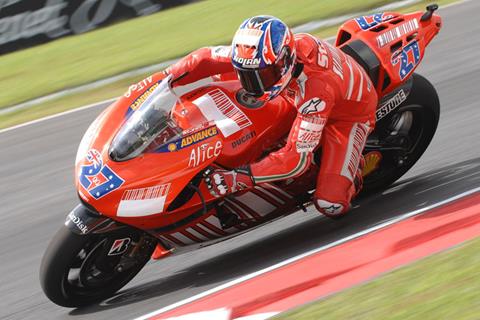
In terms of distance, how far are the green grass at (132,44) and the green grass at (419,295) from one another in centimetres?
783

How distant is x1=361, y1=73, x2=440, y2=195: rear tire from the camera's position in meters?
6.58

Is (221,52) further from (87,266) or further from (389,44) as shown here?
(87,266)

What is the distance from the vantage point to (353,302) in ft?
14.1

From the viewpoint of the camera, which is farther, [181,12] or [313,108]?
[181,12]

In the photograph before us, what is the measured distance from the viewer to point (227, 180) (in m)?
5.45

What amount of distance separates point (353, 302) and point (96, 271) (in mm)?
1976

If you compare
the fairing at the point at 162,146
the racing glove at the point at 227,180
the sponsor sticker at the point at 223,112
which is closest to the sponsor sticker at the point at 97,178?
the fairing at the point at 162,146

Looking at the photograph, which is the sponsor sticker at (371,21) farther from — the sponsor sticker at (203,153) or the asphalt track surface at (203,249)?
the sponsor sticker at (203,153)

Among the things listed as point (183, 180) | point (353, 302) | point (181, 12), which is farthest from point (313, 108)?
point (181, 12)

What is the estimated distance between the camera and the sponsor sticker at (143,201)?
5.30 metres

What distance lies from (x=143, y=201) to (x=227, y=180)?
21.2 inches

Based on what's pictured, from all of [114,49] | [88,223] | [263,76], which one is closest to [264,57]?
[263,76]

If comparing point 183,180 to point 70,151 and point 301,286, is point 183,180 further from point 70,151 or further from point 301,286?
point 70,151

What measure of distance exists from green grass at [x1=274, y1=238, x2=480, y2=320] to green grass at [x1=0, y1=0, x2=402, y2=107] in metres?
7.83
